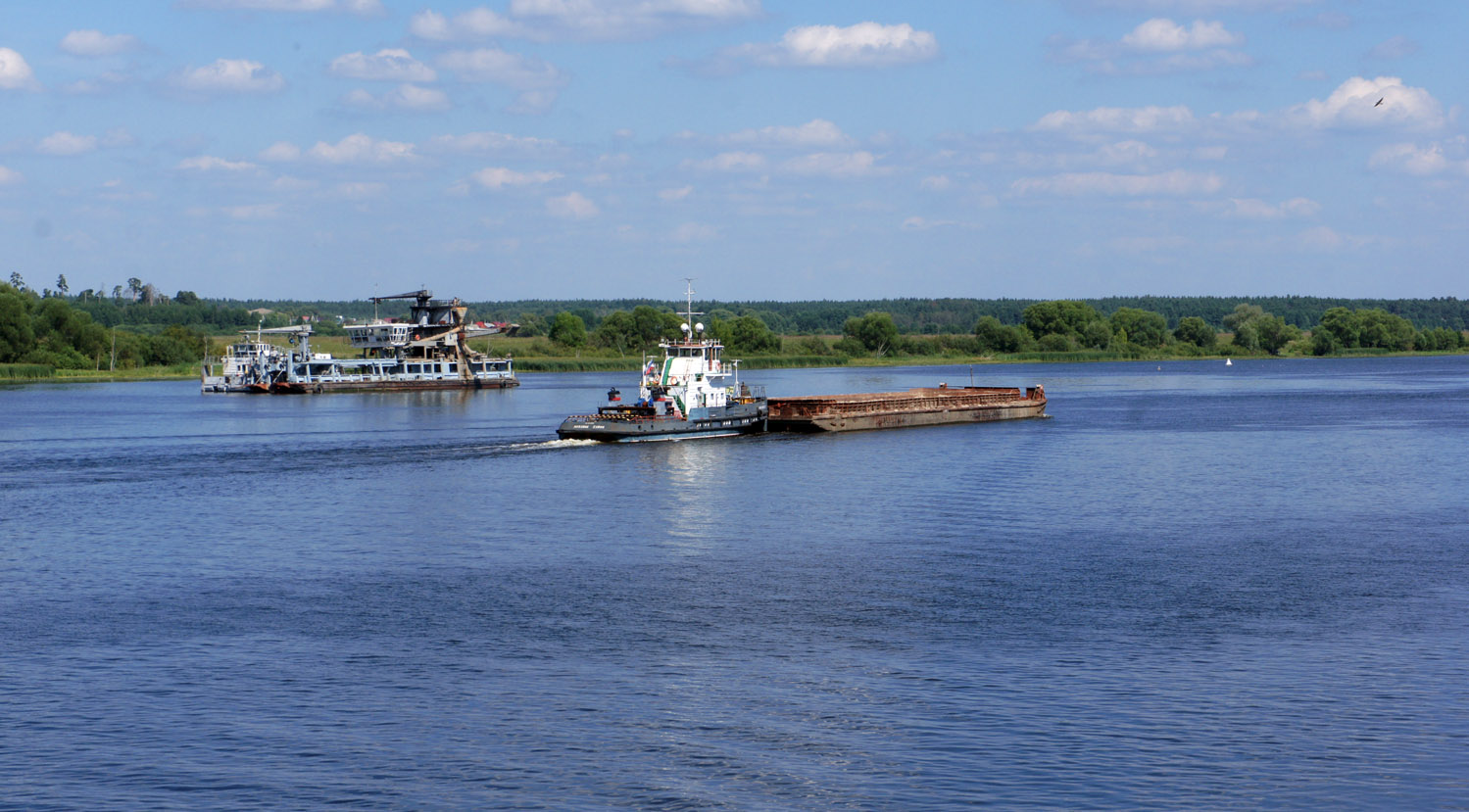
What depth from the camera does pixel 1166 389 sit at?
613 feet

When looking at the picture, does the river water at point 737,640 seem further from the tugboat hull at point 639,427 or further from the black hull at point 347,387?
the black hull at point 347,387

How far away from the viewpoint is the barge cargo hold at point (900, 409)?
105750 mm

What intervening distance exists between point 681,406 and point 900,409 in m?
25.1

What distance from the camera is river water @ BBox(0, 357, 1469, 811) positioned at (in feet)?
83.2

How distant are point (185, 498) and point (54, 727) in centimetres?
4104

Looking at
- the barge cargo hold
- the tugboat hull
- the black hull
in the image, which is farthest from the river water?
the black hull

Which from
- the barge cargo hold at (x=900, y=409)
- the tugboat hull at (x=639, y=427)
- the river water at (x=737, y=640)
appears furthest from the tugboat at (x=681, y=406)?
the river water at (x=737, y=640)

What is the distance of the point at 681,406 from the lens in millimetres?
95688

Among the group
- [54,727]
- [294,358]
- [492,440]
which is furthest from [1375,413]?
[294,358]

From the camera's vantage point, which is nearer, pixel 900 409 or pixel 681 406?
pixel 681 406

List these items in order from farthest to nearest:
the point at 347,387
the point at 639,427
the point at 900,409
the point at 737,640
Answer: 1. the point at 347,387
2. the point at 900,409
3. the point at 639,427
4. the point at 737,640

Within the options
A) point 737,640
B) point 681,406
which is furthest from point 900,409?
point 737,640

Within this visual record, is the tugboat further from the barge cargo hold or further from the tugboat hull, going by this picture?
the barge cargo hold

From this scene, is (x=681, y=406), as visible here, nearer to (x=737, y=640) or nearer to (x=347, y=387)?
(x=737, y=640)
